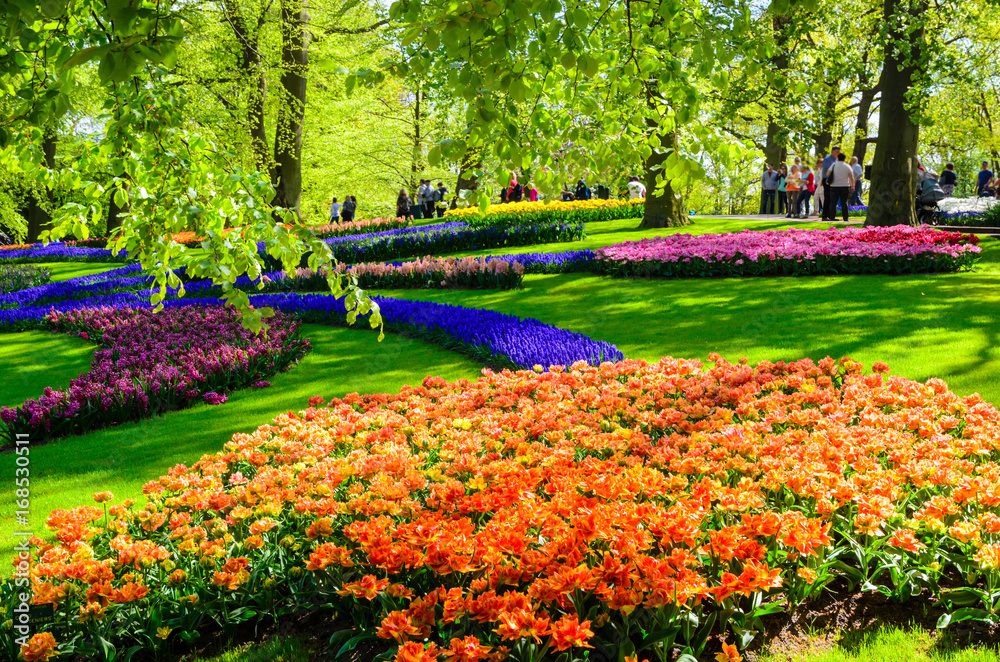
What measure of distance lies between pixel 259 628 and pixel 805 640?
2290 millimetres

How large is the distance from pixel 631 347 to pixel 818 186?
1991cm

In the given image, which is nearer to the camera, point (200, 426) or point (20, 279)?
point (200, 426)

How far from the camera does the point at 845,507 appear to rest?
336 cm

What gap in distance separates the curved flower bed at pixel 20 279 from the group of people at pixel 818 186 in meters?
20.1

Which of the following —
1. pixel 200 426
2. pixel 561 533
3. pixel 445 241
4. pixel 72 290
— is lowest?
pixel 200 426

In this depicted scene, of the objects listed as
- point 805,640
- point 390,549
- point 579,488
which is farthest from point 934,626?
point 390,549

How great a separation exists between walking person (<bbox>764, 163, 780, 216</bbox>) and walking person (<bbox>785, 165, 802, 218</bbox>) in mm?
2423

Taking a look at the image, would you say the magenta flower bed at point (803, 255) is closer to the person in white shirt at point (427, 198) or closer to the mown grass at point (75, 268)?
the mown grass at point (75, 268)

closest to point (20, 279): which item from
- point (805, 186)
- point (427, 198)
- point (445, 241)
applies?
point (445, 241)

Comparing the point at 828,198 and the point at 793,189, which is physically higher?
the point at 793,189

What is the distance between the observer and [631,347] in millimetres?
7945

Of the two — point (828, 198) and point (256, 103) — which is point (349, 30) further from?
point (828, 198)

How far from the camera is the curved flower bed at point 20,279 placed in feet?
55.3

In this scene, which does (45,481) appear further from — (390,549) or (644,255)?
(644,255)
